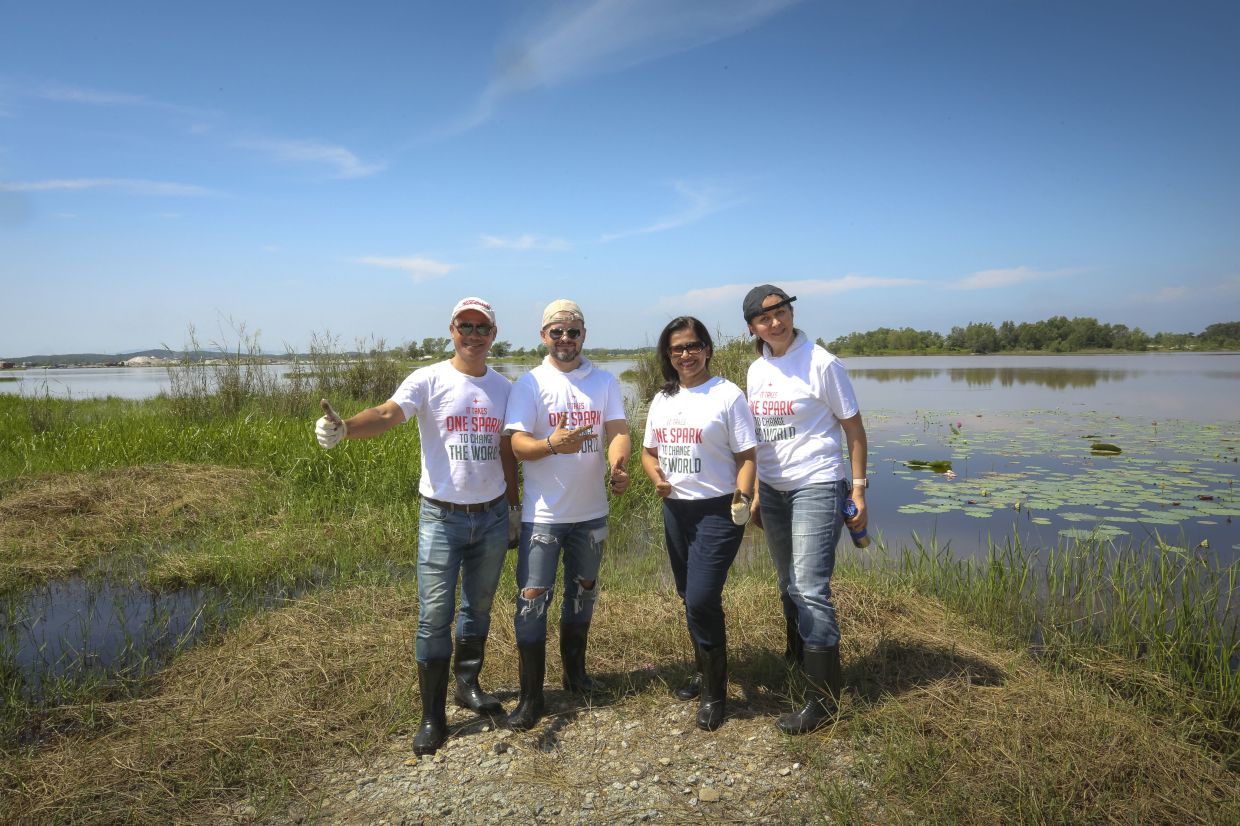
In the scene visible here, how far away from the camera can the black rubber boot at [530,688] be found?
296cm

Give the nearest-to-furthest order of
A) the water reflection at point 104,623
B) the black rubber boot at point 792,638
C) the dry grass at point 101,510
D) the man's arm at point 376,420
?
the man's arm at point 376,420, the black rubber boot at point 792,638, the water reflection at point 104,623, the dry grass at point 101,510

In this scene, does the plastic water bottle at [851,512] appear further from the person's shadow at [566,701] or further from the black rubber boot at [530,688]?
the black rubber boot at [530,688]

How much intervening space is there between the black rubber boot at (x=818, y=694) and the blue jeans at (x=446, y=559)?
1.47 metres

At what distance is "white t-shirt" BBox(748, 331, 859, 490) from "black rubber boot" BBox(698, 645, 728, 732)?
0.81 meters

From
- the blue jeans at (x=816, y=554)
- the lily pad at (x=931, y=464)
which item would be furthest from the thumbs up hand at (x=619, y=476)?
the lily pad at (x=931, y=464)

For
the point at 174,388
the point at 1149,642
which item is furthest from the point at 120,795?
the point at 174,388

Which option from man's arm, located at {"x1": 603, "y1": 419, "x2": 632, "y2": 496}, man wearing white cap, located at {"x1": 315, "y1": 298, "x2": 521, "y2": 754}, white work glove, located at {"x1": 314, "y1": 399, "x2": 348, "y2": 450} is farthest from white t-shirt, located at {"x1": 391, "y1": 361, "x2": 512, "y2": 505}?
man's arm, located at {"x1": 603, "y1": 419, "x2": 632, "y2": 496}

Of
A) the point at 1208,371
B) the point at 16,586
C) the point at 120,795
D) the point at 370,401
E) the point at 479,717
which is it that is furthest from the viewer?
the point at 1208,371

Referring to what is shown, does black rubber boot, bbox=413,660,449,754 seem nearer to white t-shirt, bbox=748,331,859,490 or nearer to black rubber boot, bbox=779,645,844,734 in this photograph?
black rubber boot, bbox=779,645,844,734

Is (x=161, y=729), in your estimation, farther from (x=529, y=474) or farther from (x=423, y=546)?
(x=529, y=474)

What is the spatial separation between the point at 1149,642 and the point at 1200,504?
465 centimetres

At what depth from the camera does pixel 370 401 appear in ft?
50.8

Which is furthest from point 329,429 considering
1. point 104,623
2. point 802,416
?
point 104,623

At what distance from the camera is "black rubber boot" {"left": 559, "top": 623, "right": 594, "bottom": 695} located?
3.20 m
